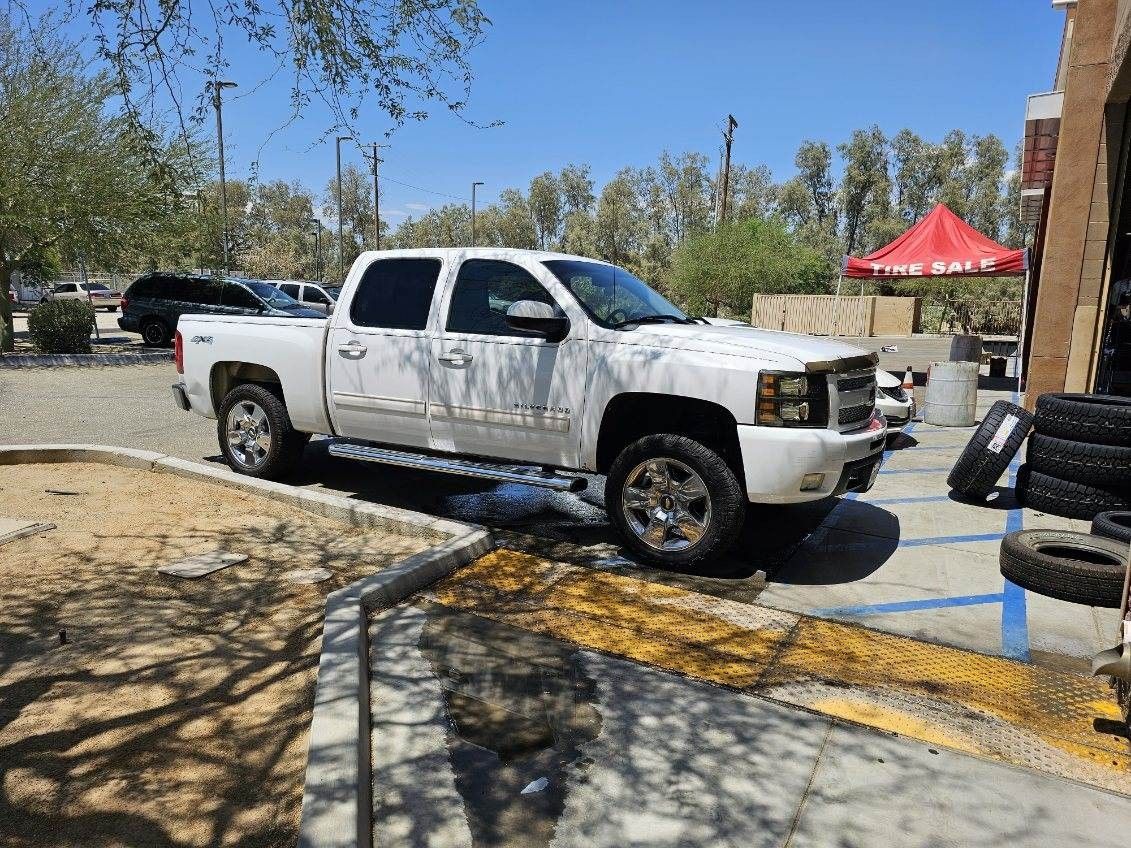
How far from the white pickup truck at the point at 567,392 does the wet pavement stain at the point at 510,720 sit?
1437 mm

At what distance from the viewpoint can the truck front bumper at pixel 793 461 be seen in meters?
4.65

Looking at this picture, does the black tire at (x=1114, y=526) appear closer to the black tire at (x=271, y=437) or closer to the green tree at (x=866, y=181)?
the black tire at (x=271, y=437)

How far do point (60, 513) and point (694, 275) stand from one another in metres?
38.1

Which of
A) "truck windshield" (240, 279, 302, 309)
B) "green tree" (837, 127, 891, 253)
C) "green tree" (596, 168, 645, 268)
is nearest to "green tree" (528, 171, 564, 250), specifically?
"green tree" (596, 168, 645, 268)

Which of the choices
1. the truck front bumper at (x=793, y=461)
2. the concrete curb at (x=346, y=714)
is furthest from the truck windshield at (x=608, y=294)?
the concrete curb at (x=346, y=714)

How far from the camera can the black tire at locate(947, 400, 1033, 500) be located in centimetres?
651

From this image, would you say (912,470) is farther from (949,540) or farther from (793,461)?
(793,461)

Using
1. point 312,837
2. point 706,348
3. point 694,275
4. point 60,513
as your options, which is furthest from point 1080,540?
point 694,275

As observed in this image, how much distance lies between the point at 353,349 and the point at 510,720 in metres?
3.75

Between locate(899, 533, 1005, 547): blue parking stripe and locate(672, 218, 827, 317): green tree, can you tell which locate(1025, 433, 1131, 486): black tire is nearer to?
locate(899, 533, 1005, 547): blue parking stripe

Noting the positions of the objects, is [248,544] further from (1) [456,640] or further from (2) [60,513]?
(1) [456,640]

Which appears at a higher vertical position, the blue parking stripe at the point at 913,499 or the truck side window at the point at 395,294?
the truck side window at the point at 395,294

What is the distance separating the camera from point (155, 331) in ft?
66.2

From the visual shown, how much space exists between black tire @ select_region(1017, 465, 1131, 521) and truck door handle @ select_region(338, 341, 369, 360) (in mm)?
5485
